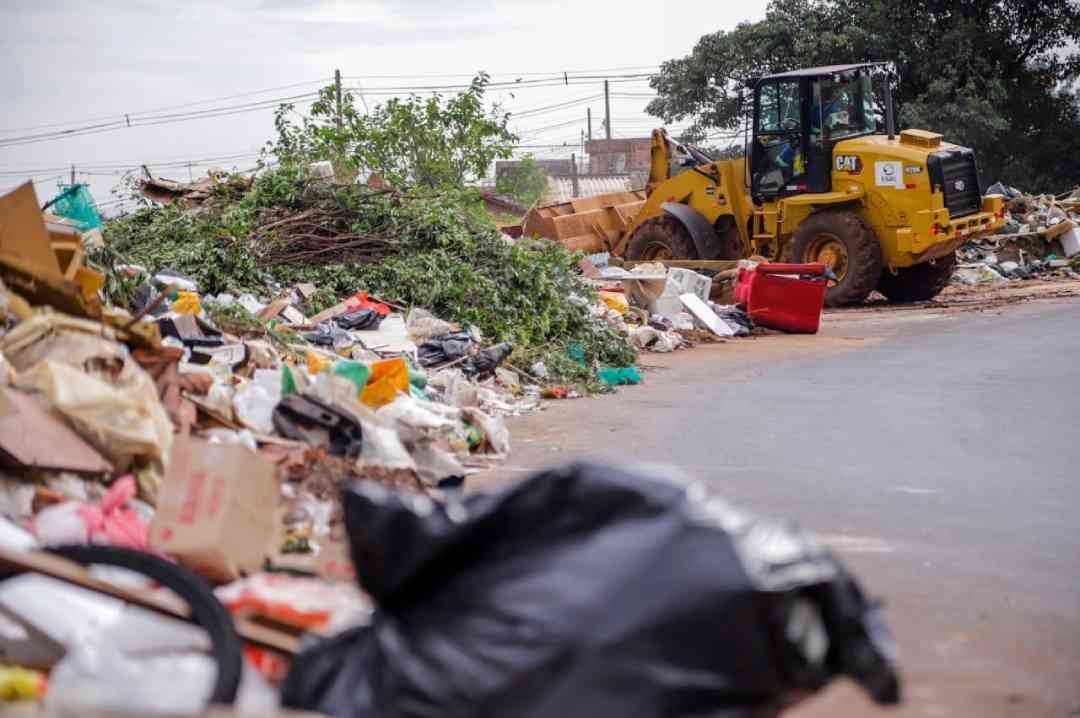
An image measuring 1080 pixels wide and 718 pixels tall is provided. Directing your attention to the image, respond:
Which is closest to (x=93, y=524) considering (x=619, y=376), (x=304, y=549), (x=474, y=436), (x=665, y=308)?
(x=304, y=549)

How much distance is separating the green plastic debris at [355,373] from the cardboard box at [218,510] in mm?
2514

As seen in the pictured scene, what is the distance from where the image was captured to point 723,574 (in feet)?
7.68

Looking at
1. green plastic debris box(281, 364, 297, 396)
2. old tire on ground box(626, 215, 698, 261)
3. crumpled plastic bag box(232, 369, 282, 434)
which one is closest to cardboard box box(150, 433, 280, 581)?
crumpled plastic bag box(232, 369, 282, 434)

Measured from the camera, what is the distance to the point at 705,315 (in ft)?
47.0

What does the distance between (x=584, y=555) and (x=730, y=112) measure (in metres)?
30.4

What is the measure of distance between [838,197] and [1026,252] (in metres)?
7.00

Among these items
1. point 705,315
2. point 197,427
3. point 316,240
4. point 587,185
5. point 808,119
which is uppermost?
point 808,119

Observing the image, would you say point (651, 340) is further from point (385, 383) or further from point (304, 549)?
point (304, 549)

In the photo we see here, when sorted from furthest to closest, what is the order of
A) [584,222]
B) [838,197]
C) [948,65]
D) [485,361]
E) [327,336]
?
[948,65] → [584,222] → [838,197] → [485,361] → [327,336]

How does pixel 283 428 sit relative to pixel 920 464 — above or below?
above

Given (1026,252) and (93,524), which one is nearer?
(93,524)

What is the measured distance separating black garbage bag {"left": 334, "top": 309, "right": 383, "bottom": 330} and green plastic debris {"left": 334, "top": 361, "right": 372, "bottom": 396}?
3326mm

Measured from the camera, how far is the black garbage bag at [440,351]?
1005 cm

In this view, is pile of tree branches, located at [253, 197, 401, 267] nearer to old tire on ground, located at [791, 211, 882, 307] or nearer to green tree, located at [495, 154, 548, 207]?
old tire on ground, located at [791, 211, 882, 307]
